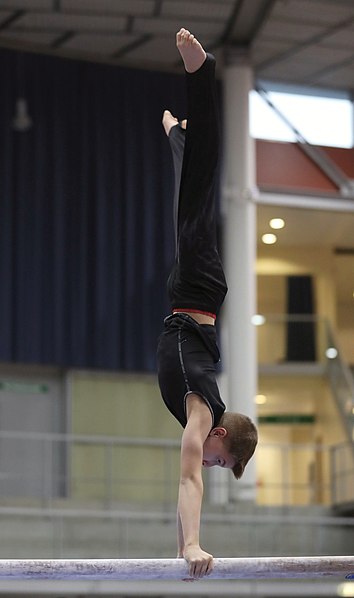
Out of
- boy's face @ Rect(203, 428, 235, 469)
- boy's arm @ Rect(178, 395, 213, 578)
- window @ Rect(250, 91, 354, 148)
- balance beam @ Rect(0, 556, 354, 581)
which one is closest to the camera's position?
balance beam @ Rect(0, 556, 354, 581)

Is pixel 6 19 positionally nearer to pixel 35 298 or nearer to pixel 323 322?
pixel 35 298

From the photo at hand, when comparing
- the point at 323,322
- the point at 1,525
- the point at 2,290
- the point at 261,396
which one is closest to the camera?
the point at 1,525

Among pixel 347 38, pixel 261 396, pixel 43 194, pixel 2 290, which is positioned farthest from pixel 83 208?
pixel 261 396

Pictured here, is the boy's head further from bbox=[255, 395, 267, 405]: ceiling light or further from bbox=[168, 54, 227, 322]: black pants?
bbox=[255, 395, 267, 405]: ceiling light

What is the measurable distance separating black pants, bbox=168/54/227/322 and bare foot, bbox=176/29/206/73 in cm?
10

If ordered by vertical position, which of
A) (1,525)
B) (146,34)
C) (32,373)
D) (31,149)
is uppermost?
(146,34)

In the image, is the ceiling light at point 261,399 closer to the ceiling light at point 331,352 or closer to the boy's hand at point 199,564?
the ceiling light at point 331,352

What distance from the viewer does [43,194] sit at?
16.4 m

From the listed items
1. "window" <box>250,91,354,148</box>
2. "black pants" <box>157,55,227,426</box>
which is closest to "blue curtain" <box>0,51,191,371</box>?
"window" <box>250,91,354,148</box>

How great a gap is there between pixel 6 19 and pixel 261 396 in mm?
→ 8330

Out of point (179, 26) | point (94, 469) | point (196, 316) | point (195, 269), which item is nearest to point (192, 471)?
point (196, 316)

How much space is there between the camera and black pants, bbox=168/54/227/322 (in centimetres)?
518

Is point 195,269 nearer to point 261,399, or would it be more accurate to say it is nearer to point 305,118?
point 305,118

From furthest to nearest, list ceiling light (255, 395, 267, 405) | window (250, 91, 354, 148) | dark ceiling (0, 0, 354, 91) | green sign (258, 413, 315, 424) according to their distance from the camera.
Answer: green sign (258, 413, 315, 424) → ceiling light (255, 395, 267, 405) → window (250, 91, 354, 148) → dark ceiling (0, 0, 354, 91)
